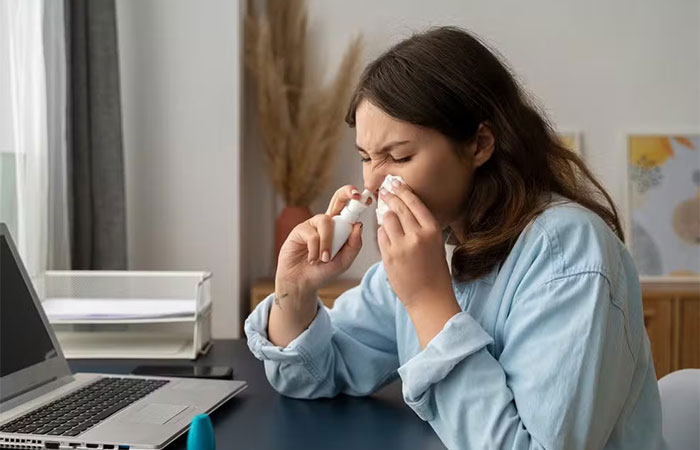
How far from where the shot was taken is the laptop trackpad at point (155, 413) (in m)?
1.06

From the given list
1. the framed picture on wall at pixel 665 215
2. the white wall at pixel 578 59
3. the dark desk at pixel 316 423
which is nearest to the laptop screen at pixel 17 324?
the dark desk at pixel 316 423

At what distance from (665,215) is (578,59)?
688 mm

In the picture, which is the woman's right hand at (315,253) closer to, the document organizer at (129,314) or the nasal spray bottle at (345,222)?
the nasal spray bottle at (345,222)

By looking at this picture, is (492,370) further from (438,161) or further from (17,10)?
(17,10)

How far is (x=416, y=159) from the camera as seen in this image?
108 cm

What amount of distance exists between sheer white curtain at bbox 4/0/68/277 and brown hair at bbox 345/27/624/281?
1.18 m

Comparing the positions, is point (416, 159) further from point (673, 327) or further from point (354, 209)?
point (673, 327)

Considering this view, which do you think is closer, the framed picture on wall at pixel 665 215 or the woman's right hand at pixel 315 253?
the woman's right hand at pixel 315 253

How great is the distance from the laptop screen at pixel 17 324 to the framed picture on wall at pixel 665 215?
94.6 inches

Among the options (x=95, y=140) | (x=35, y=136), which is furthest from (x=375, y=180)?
(x=95, y=140)

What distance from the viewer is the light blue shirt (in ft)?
3.01

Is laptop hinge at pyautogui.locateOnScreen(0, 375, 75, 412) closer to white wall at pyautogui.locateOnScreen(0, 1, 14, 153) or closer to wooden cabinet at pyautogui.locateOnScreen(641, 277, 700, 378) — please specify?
white wall at pyautogui.locateOnScreen(0, 1, 14, 153)

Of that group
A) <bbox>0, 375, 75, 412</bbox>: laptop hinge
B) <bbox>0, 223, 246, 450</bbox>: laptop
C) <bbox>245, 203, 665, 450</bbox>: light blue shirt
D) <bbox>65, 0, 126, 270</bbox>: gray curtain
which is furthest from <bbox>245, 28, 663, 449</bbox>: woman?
<bbox>65, 0, 126, 270</bbox>: gray curtain

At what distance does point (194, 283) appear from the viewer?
68.6 inches
